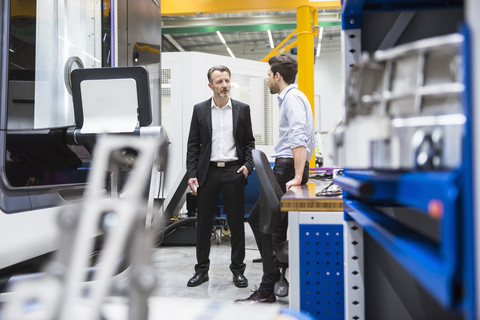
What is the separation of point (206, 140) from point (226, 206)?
514 millimetres

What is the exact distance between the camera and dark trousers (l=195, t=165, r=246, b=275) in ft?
9.57

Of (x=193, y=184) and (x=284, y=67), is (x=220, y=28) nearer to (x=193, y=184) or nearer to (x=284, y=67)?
(x=284, y=67)

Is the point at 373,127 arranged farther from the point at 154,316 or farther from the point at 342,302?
the point at 342,302

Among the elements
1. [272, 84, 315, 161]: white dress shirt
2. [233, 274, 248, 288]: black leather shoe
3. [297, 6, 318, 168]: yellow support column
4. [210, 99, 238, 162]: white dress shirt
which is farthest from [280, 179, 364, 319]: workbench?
[297, 6, 318, 168]: yellow support column

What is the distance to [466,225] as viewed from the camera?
451 mm

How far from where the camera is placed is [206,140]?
2941 mm

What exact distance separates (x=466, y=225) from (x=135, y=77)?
150 centimetres

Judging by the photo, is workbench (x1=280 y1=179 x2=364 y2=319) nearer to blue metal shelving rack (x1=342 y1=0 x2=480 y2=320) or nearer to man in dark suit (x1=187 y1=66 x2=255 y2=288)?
man in dark suit (x1=187 y1=66 x2=255 y2=288)

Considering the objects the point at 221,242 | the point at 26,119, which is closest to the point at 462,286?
the point at 26,119

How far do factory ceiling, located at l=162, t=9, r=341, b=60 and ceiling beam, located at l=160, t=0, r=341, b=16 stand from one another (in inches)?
67.8

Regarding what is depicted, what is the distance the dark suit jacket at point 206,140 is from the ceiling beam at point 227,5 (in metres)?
3.12

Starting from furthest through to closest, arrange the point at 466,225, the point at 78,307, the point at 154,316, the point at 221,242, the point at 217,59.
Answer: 1. the point at 217,59
2. the point at 221,242
3. the point at 154,316
4. the point at 78,307
5. the point at 466,225

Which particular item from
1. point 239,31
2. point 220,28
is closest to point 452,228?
point 220,28

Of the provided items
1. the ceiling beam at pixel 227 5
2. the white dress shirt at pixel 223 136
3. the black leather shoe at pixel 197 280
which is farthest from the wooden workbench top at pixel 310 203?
the ceiling beam at pixel 227 5
